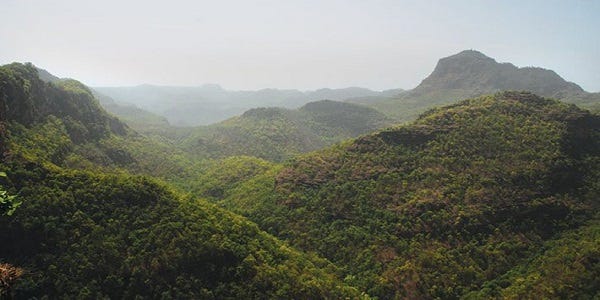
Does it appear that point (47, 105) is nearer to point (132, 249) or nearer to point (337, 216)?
point (132, 249)

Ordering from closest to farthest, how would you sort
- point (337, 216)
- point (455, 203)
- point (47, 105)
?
point (455, 203) < point (337, 216) < point (47, 105)

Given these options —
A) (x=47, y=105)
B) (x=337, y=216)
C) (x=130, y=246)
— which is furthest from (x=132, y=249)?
(x=47, y=105)

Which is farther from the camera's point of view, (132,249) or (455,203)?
(455,203)

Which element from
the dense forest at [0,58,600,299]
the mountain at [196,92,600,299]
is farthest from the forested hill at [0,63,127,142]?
the mountain at [196,92,600,299]

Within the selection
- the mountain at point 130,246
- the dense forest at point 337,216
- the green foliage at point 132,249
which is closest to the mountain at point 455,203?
the dense forest at point 337,216

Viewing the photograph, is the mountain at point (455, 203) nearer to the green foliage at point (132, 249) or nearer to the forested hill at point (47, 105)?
the green foliage at point (132, 249)

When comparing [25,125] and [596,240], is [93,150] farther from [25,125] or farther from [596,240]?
[596,240]

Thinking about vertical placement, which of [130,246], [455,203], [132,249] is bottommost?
A: [132,249]
